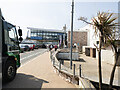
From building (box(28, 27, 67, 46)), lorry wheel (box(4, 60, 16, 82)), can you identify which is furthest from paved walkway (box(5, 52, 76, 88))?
building (box(28, 27, 67, 46))

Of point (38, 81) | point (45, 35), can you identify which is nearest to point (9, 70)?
point (38, 81)

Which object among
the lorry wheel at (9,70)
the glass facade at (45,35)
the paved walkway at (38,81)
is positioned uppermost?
the glass facade at (45,35)

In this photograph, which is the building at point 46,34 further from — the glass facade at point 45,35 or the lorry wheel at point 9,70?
the lorry wheel at point 9,70

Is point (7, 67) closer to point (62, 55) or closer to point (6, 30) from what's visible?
point (6, 30)

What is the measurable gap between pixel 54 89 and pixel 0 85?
2.39 meters

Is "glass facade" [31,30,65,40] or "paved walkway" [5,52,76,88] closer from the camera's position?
"paved walkway" [5,52,76,88]

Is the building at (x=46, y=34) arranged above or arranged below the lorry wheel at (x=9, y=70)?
above

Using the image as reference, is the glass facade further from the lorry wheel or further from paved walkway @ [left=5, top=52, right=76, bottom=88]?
the lorry wheel

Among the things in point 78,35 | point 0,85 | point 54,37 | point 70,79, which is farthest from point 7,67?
point 54,37

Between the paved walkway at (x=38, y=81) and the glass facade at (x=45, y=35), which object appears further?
the glass facade at (x=45, y=35)

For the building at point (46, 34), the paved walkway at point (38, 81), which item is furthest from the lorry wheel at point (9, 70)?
the building at point (46, 34)

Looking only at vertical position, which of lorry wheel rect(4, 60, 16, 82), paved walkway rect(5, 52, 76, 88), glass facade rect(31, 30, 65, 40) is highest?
glass facade rect(31, 30, 65, 40)

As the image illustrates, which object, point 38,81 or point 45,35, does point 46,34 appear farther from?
point 38,81

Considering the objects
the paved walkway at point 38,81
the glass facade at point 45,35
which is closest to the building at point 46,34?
the glass facade at point 45,35
